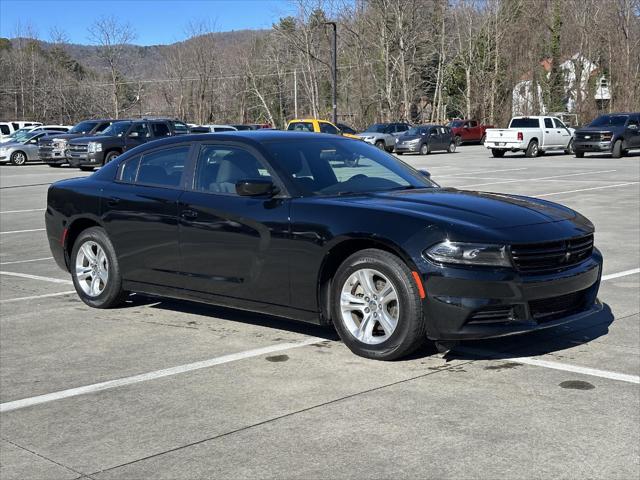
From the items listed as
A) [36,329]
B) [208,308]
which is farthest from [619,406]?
[36,329]

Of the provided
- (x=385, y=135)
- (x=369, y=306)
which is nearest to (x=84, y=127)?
(x=385, y=135)

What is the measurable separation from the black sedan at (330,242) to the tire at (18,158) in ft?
114

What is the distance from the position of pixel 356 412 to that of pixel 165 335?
250 cm

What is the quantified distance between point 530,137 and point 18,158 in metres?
23.2

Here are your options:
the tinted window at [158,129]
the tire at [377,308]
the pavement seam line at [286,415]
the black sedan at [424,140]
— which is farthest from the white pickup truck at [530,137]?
the pavement seam line at [286,415]

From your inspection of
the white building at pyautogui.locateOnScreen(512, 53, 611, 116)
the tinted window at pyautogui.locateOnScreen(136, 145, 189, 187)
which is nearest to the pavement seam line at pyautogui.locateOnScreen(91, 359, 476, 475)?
the tinted window at pyautogui.locateOnScreen(136, 145, 189, 187)

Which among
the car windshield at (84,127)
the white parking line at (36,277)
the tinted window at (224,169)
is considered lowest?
the white parking line at (36,277)

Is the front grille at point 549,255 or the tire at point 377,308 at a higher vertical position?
the front grille at point 549,255

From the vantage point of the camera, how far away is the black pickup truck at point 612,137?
36188mm

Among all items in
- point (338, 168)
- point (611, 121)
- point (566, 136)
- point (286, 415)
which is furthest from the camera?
point (566, 136)

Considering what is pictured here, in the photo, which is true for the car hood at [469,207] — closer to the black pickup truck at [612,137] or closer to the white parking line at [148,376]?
the white parking line at [148,376]

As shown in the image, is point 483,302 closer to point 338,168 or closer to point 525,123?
point 338,168

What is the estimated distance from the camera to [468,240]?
5.65 m

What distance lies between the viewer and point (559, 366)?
19.1 ft
